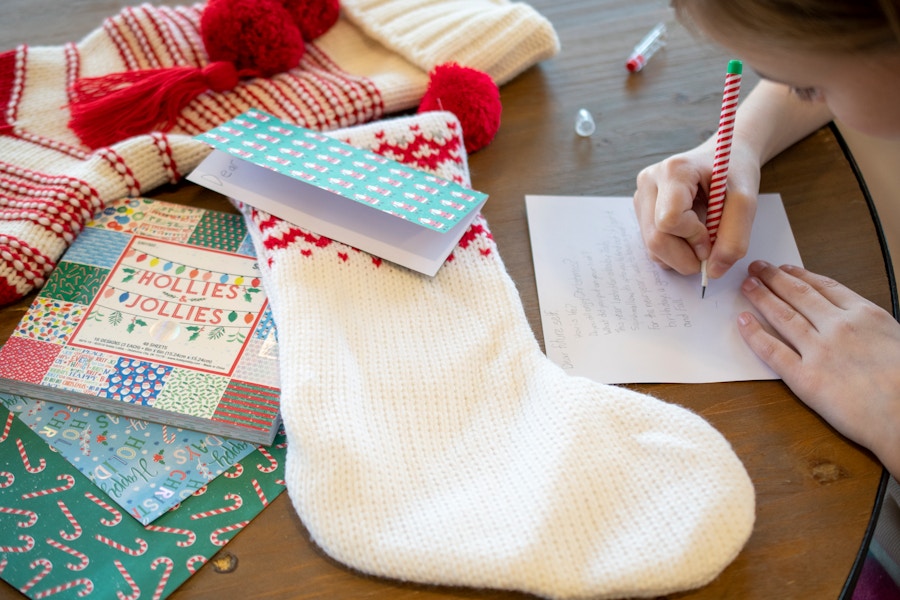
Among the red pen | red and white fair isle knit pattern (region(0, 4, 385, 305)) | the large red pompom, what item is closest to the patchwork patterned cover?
red and white fair isle knit pattern (region(0, 4, 385, 305))

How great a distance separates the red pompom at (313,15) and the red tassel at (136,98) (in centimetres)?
12

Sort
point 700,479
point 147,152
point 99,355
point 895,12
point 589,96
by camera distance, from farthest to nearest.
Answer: point 589,96, point 147,152, point 99,355, point 700,479, point 895,12

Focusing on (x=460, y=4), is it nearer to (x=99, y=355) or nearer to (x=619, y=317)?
(x=619, y=317)

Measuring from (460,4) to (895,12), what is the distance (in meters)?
→ 0.61

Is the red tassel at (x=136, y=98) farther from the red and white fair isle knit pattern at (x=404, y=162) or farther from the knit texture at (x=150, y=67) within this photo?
the red and white fair isle knit pattern at (x=404, y=162)

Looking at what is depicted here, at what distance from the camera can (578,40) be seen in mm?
1029

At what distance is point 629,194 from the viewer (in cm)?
86

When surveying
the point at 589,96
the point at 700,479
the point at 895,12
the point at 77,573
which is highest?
the point at 895,12

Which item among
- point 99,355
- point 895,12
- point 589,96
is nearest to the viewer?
point 895,12

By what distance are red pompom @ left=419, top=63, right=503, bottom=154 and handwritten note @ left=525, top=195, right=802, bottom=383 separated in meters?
0.10

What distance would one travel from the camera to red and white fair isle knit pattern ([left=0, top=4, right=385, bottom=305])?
760 millimetres

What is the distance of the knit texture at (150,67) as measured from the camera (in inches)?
30.3

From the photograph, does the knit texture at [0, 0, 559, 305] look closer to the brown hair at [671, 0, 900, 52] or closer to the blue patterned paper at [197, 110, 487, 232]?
the blue patterned paper at [197, 110, 487, 232]

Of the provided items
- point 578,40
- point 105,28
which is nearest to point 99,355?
point 105,28
